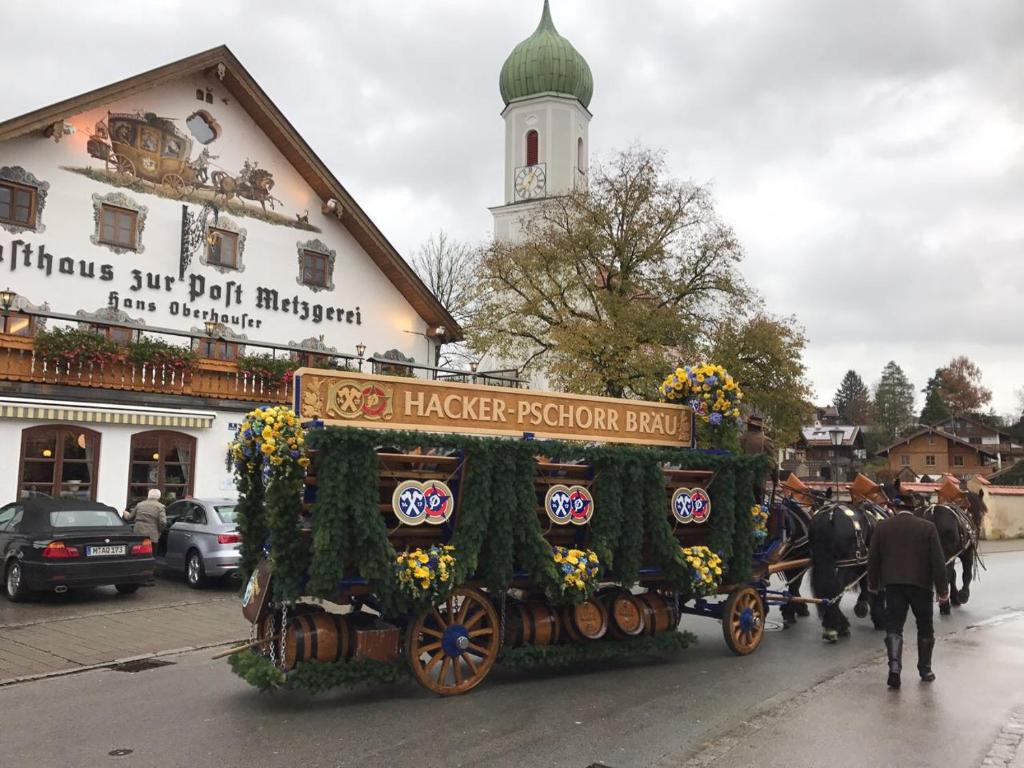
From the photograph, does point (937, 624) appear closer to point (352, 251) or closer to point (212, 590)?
point (212, 590)

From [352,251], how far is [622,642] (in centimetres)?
1896

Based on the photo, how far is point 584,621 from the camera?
354 inches

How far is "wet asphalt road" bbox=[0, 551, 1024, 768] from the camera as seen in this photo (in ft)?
20.9

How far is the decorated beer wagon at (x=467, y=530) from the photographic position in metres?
7.37

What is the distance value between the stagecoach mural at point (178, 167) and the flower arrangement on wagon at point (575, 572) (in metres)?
17.0

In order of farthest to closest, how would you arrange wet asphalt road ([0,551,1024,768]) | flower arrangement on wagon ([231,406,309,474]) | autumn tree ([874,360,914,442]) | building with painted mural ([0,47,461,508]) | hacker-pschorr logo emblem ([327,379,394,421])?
1. autumn tree ([874,360,914,442])
2. building with painted mural ([0,47,461,508])
3. hacker-pschorr logo emblem ([327,379,394,421])
4. flower arrangement on wagon ([231,406,309,474])
5. wet asphalt road ([0,551,1024,768])

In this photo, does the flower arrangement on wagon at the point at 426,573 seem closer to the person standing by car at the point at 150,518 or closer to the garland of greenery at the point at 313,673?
the garland of greenery at the point at 313,673

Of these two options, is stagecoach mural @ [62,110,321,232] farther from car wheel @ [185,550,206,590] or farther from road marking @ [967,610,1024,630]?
road marking @ [967,610,1024,630]

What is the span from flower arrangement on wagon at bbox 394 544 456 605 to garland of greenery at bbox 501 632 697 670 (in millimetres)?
1111

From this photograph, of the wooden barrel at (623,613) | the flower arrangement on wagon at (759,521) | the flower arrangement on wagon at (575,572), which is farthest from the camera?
the flower arrangement on wagon at (759,521)

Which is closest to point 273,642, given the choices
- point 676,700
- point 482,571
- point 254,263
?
point 482,571

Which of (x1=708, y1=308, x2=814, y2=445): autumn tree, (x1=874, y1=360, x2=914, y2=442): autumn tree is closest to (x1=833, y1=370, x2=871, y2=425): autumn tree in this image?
(x1=874, y1=360, x2=914, y2=442): autumn tree

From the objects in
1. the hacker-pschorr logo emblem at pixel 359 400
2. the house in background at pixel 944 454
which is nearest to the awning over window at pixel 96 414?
the hacker-pschorr logo emblem at pixel 359 400

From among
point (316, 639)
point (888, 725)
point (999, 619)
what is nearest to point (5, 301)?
point (316, 639)
